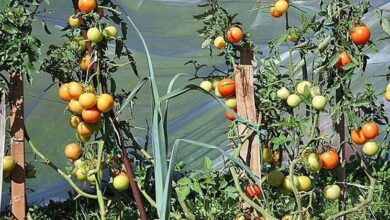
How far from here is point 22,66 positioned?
8.33 ft

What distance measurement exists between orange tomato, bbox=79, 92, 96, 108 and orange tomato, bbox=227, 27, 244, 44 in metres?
0.56

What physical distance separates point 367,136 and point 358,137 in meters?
0.05

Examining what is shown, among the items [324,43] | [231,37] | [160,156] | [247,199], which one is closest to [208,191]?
[247,199]

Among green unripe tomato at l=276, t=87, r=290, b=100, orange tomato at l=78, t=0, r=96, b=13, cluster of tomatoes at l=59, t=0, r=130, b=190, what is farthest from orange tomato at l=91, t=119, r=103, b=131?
green unripe tomato at l=276, t=87, r=290, b=100

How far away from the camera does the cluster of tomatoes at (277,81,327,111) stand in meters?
2.61

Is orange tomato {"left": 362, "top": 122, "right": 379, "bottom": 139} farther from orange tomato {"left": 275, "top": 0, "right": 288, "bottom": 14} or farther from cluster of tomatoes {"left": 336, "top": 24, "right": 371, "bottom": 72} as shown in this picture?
orange tomato {"left": 275, "top": 0, "right": 288, "bottom": 14}

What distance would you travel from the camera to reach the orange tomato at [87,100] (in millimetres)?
2488

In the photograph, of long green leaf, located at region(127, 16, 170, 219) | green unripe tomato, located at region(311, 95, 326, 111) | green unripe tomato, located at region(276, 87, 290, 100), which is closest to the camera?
long green leaf, located at region(127, 16, 170, 219)

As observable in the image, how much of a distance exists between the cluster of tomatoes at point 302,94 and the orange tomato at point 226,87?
0.59 ft

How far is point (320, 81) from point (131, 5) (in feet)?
6.74

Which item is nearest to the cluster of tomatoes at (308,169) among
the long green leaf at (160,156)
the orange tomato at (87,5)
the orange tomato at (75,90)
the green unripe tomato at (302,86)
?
the green unripe tomato at (302,86)

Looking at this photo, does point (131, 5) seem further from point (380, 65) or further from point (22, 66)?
point (22, 66)

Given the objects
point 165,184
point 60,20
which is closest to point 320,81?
point 165,184

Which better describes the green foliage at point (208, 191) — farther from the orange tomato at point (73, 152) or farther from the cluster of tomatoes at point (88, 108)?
the orange tomato at point (73, 152)
